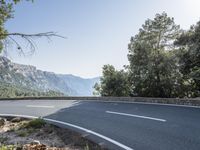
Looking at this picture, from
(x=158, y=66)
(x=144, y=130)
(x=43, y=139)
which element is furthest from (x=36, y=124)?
(x=158, y=66)

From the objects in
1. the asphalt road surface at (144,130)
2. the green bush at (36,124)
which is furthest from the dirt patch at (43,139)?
the asphalt road surface at (144,130)

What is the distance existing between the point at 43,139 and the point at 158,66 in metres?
19.7

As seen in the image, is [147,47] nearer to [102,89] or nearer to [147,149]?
[102,89]

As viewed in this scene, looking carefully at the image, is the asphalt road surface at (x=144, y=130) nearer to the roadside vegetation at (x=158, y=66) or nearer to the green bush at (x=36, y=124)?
the green bush at (x=36, y=124)

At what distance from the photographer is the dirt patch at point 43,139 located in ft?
22.0

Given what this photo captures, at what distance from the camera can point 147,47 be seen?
2780 cm

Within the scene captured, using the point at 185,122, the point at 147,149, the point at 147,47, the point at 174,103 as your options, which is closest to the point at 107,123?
the point at 185,122

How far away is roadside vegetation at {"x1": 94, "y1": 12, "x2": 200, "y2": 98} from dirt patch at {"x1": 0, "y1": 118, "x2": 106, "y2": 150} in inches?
582

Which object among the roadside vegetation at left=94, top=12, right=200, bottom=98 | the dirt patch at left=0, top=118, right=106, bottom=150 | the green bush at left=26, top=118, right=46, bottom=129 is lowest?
the dirt patch at left=0, top=118, right=106, bottom=150

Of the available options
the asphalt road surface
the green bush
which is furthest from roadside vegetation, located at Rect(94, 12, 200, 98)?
the green bush

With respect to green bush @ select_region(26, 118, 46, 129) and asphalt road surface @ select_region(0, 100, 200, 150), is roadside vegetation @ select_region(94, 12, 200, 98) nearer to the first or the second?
asphalt road surface @ select_region(0, 100, 200, 150)

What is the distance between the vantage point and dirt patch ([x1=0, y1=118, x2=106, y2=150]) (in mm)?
6711

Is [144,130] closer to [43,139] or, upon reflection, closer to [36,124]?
[43,139]

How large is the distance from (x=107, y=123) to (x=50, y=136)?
2.33 metres
